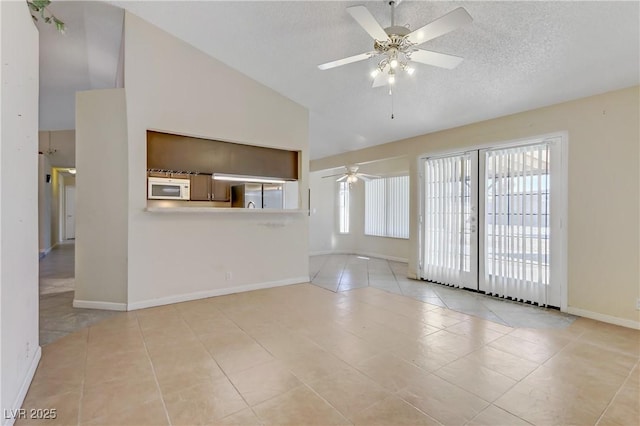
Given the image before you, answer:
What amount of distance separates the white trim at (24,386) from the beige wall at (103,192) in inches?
53.3

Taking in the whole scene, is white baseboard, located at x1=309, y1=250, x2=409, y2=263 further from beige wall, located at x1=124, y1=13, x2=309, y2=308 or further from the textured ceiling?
the textured ceiling

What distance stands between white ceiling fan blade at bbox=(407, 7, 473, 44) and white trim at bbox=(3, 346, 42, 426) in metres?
3.56

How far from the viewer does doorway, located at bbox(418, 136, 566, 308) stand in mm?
3928

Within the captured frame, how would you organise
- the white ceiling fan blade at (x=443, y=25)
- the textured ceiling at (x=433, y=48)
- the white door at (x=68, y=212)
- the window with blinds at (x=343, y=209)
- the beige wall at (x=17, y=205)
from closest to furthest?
the beige wall at (x=17, y=205) → the white ceiling fan blade at (x=443, y=25) → the textured ceiling at (x=433, y=48) → the window with blinds at (x=343, y=209) → the white door at (x=68, y=212)

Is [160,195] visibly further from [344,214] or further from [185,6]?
[344,214]

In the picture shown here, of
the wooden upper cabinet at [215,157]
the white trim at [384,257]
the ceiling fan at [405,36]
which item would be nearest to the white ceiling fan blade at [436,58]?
the ceiling fan at [405,36]

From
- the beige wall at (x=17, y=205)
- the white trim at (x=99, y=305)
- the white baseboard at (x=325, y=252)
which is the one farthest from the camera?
→ the white baseboard at (x=325, y=252)

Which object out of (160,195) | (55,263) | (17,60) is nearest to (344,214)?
(160,195)

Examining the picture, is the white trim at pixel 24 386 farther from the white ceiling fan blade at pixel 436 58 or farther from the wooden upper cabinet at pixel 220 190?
the white ceiling fan blade at pixel 436 58

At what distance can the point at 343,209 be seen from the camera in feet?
31.2

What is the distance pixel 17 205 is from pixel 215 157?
2783mm

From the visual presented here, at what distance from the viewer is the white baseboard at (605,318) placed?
333 cm

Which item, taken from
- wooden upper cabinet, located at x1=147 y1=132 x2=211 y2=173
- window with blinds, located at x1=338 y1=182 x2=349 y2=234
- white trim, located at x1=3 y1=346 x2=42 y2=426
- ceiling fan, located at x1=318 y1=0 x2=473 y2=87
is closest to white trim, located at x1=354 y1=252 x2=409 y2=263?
window with blinds, located at x1=338 y1=182 x2=349 y2=234

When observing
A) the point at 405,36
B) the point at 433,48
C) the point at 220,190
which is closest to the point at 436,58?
the point at 405,36
